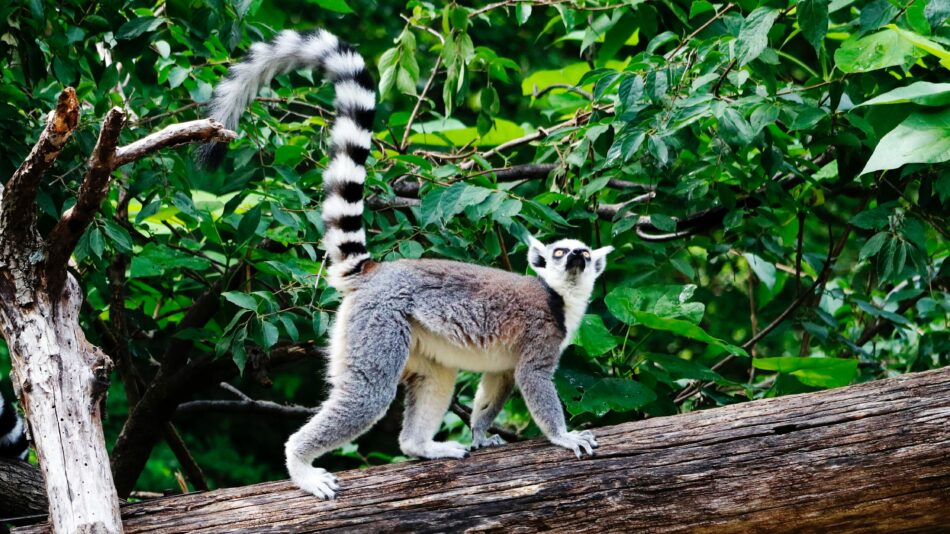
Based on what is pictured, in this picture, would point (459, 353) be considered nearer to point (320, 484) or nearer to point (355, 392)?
point (355, 392)

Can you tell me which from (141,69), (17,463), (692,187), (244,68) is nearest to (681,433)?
(692,187)

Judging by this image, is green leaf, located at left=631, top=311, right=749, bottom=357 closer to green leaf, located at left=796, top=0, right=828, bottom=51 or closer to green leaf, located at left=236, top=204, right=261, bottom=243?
green leaf, located at left=796, top=0, right=828, bottom=51

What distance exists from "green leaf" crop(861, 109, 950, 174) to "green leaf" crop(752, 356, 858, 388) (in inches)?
54.5

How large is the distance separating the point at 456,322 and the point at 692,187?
152 cm

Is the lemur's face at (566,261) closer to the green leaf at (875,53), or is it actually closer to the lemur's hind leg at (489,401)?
the lemur's hind leg at (489,401)

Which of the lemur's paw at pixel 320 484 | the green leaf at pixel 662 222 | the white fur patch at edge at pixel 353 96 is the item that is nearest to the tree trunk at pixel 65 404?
the lemur's paw at pixel 320 484

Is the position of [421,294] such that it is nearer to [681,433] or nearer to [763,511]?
[681,433]

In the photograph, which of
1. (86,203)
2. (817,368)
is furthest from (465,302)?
(817,368)

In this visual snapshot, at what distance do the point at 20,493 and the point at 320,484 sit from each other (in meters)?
1.35

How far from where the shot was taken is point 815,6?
3.96 metres

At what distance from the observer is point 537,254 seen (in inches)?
195

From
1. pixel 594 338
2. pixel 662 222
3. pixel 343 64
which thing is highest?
pixel 343 64

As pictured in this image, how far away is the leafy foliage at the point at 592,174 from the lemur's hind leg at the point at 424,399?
55 cm

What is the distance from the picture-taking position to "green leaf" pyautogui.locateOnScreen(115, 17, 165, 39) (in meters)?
4.29
